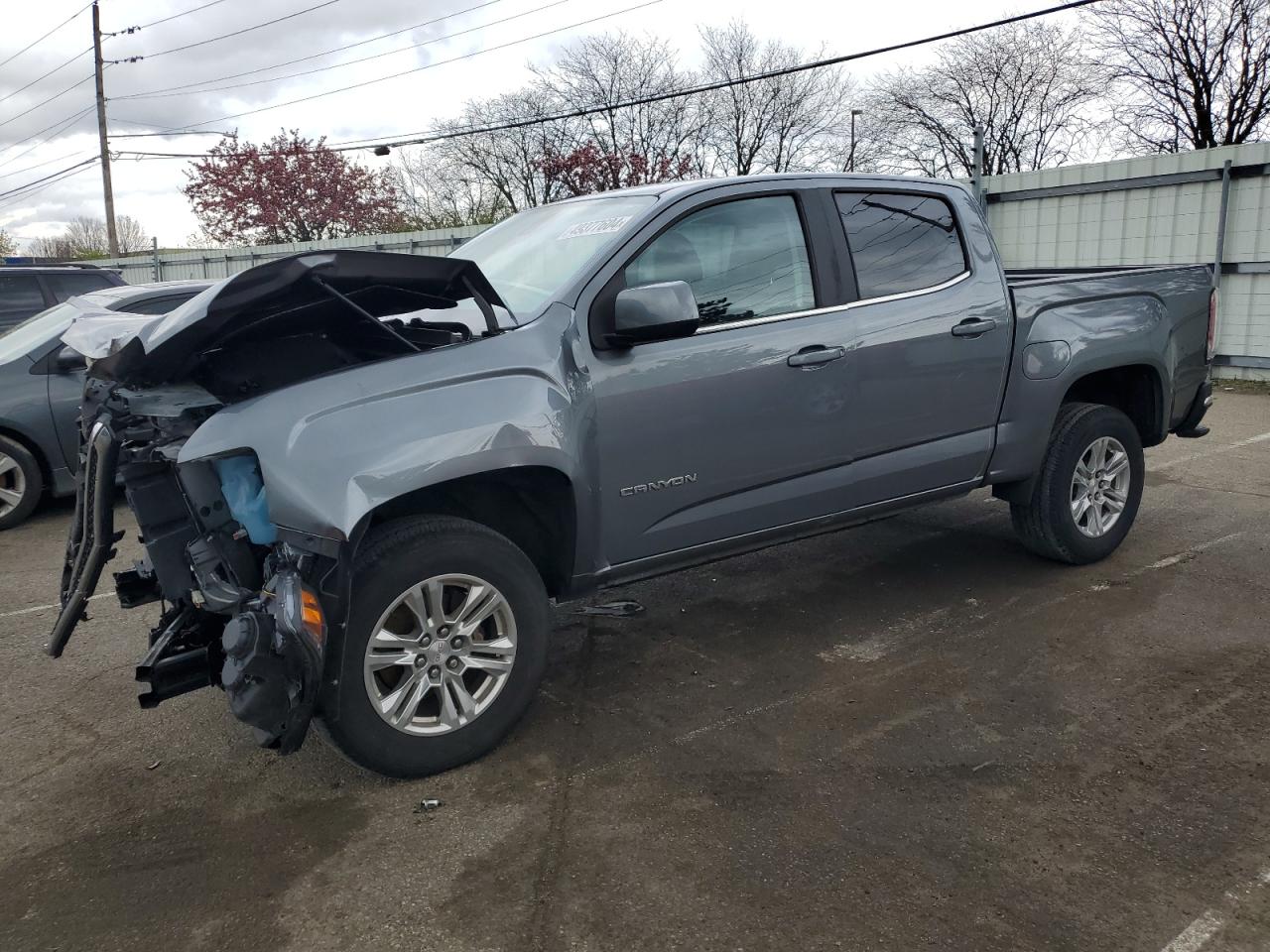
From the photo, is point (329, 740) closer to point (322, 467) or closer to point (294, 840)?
point (294, 840)

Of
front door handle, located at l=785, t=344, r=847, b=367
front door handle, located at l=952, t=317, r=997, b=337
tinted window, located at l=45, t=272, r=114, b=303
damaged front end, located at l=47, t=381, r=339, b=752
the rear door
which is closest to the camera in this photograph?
damaged front end, located at l=47, t=381, r=339, b=752

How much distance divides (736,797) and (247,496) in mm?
1834

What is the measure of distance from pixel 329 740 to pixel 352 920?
661 millimetres

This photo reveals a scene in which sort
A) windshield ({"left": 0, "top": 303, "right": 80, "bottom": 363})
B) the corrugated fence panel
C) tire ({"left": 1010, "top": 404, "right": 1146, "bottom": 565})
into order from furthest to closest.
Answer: the corrugated fence panel < windshield ({"left": 0, "top": 303, "right": 80, "bottom": 363}) < tire ({"left": 1010, "top": 404, "right": 1146, "bottom": 565})

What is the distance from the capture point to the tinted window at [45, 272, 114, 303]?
9.34 metres

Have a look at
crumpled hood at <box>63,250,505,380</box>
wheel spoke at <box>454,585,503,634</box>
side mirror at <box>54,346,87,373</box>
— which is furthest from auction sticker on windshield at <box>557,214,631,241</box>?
side mirror at <box>54,346,87,373</box>

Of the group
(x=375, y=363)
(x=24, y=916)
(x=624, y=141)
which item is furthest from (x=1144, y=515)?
(x=624, y=141)

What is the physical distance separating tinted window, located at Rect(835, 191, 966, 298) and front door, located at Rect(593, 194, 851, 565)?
0.30 m

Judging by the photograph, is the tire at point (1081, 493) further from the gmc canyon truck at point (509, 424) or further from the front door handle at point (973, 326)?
the front door handle at point (973, 326)

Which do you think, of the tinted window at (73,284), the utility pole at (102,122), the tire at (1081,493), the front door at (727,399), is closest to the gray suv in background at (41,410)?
the tinted window at (73,284)

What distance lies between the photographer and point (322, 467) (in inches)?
119

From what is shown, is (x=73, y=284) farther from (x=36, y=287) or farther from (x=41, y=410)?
(x=41, y=410)

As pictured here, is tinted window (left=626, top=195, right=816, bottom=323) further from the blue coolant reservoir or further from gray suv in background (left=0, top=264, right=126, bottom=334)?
gray suv in background (left=0, top=264, right=126, bottom=334)

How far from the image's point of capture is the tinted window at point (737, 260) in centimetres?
397
